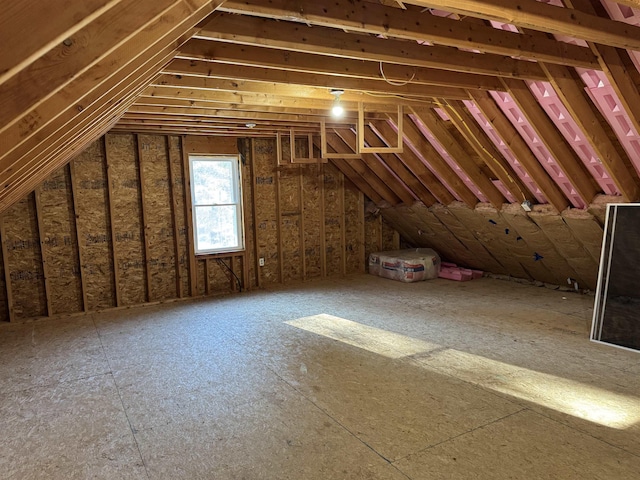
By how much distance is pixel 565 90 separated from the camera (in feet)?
10.9

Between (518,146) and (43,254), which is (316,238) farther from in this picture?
(43,254)

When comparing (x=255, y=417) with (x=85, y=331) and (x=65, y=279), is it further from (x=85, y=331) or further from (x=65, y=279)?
(x=65, y=279)

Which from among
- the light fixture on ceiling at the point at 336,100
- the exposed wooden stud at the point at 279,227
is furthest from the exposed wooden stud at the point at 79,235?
the light fixture on ceiling at the point at 336,100

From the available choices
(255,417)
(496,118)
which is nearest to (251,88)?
(496,118)

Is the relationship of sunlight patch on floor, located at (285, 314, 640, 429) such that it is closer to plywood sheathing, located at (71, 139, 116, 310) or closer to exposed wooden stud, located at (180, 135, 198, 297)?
exposed wooden stud, located at (180, 135, 198, 297)

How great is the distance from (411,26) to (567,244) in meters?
3.82

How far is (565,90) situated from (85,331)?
511cm

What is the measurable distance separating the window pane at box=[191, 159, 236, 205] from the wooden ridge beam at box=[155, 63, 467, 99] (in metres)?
2.65

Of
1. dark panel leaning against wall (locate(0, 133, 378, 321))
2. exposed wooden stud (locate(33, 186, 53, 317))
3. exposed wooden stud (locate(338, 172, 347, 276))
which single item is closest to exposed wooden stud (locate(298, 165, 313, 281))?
Answer: dark panel leaning against wall (locate(0, 133, 378, 321))

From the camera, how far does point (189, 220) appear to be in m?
6.06

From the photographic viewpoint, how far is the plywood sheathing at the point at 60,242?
17.2 ft

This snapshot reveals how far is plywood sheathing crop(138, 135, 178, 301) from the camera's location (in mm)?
5773

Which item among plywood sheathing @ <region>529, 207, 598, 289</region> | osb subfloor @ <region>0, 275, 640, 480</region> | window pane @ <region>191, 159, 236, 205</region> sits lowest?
osb subfloor @ <region>0, 275, 640, 480</region>

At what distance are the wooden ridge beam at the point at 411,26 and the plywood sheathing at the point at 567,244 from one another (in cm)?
223
